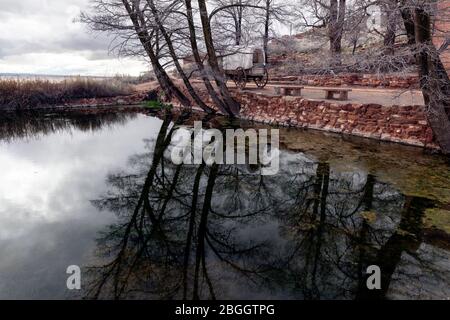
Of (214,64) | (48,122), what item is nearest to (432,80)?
(214,64)

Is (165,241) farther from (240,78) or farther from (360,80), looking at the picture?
(360,80)

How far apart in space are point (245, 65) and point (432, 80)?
927cm

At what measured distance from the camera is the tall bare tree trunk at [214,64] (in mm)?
11459

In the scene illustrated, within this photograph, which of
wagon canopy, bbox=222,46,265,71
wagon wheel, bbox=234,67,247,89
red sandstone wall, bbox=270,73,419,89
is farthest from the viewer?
wagon wheel, bbox=234,67,247,89

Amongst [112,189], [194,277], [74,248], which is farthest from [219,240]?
[112,189]

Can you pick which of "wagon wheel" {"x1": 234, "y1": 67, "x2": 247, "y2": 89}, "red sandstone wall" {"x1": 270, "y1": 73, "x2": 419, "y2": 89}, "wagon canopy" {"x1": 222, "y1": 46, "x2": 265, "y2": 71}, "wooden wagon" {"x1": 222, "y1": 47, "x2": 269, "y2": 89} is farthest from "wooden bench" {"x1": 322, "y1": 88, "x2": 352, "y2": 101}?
"wagon wheel" {"x1": 234, "y1": 67, "x2": 247, "y2": 89}

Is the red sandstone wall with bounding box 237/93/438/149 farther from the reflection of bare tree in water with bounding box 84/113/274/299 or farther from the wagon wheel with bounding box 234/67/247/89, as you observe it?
the reflection of bare tree in water with bounding box 84/113/274/299

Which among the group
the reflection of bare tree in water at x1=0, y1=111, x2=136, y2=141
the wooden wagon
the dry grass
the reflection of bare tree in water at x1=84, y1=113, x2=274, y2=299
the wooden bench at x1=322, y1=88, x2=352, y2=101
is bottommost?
the reflection of bare tree in water at x1=84, y1=113, x2=274, y2=299

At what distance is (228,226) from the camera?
4617 mm

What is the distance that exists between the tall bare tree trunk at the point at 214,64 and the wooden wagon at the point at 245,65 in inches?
65.3

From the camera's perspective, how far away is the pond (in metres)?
3.33

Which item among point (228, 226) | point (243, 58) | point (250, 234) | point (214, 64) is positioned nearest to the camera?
point (250, 234)

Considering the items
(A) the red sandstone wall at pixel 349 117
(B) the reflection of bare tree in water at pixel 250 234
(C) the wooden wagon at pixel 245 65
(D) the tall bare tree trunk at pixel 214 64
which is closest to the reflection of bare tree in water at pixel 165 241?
(B) the reflection of bare tree in water at pixel 250 234

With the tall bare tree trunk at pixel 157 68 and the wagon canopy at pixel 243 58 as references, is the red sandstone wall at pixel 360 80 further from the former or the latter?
the tall bare tree trunk at pixel 157 68
